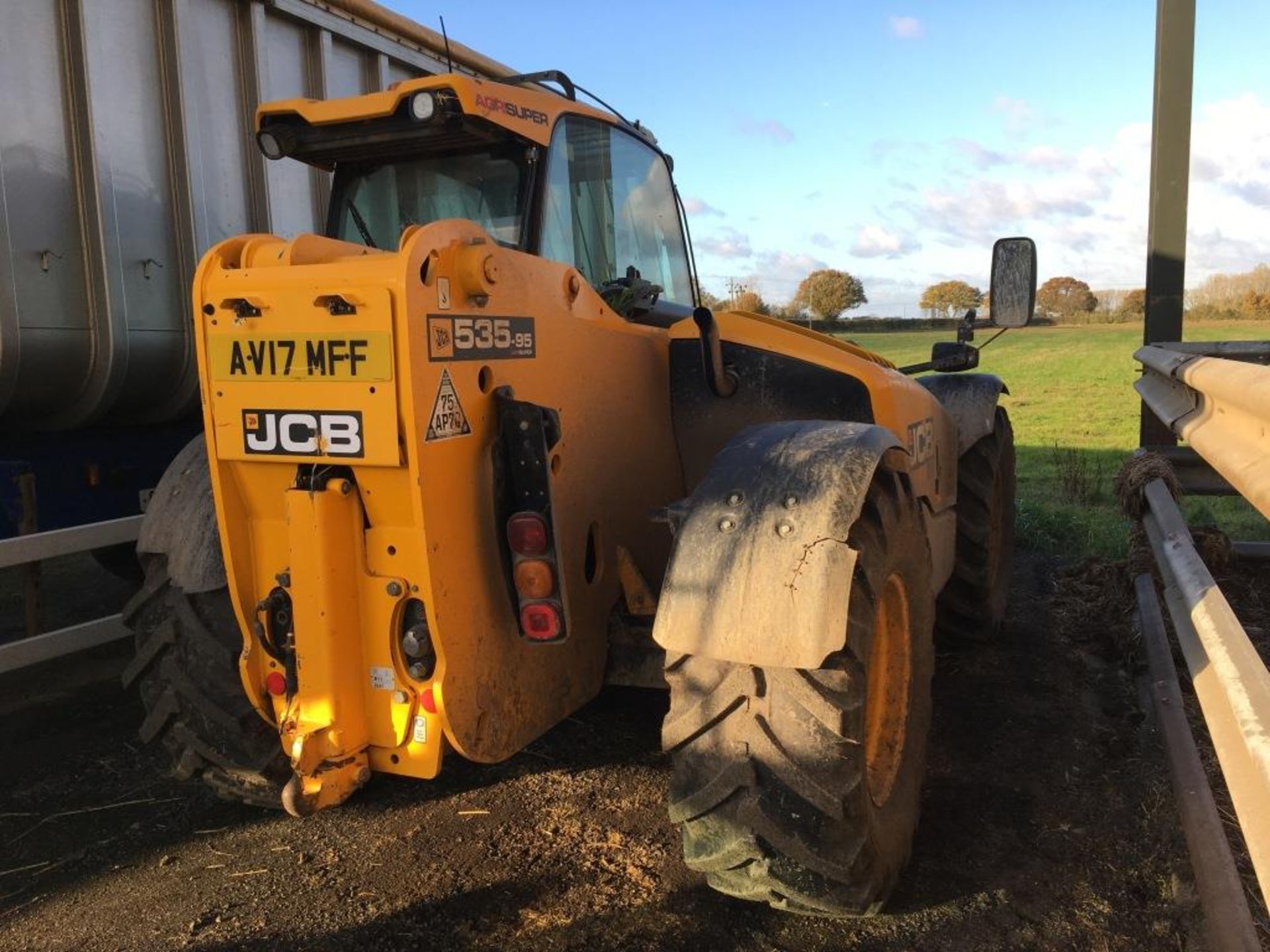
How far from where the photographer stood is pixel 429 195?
3631mm

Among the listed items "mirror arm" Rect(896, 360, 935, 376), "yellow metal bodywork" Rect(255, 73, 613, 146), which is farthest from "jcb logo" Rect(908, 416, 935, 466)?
"yellow metal bodywork" Rect(255, 73, 613, 146)

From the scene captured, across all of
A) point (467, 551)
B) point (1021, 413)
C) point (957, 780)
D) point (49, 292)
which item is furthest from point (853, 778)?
point (1021, 413)

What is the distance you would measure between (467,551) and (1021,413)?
18.2 m

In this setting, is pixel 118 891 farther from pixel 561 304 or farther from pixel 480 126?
pixel 480 126

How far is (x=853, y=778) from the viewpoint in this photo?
7.90ft

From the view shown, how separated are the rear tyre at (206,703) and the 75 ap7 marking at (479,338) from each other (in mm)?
1249

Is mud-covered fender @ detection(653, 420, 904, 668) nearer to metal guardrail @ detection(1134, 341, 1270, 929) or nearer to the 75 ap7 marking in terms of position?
the 75 ap7 marking

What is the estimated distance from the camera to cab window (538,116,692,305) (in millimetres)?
3500

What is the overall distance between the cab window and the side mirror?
136 centimetres

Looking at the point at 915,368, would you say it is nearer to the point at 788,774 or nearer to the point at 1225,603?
the point at 1225,603

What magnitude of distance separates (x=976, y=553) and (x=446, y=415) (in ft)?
10.8

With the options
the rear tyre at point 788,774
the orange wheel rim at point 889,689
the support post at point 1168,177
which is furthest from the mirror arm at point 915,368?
the rear tyre at point 788,774

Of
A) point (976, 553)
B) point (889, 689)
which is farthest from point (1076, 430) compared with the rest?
point (889, 689)

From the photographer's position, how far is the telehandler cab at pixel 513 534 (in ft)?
7.97
